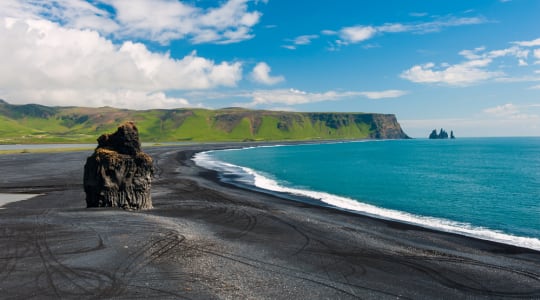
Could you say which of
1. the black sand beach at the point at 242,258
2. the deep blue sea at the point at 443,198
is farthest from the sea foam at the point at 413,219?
the black sand beach at the point at 242,258

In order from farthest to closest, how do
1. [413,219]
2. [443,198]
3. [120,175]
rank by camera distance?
[443,198]
[413,219]
[120,175]

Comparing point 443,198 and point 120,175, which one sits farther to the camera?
point 443,198

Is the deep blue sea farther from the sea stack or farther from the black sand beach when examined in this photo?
the sea stack

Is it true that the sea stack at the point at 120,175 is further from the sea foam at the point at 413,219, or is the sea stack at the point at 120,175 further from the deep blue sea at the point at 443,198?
the deep blue sea at the point at 443,198

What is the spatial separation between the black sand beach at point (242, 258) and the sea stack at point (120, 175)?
6.79 ft

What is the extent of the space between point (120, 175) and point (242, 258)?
2237 centimetres

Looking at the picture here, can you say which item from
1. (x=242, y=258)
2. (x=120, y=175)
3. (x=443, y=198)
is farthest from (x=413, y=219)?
(x=120, y=175)

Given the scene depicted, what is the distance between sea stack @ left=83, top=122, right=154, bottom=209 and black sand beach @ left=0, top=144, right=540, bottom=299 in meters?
2.07

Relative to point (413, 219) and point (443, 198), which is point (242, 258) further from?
point (443, 198)

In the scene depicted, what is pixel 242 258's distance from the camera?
24.3 meters

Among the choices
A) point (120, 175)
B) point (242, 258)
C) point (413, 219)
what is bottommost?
point (413, 219)

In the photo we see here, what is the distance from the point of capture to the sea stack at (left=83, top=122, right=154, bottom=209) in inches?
1543

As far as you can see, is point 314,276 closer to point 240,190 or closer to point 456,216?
point 456,216

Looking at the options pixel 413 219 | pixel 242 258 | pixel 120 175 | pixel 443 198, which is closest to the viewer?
pixel 242 258
